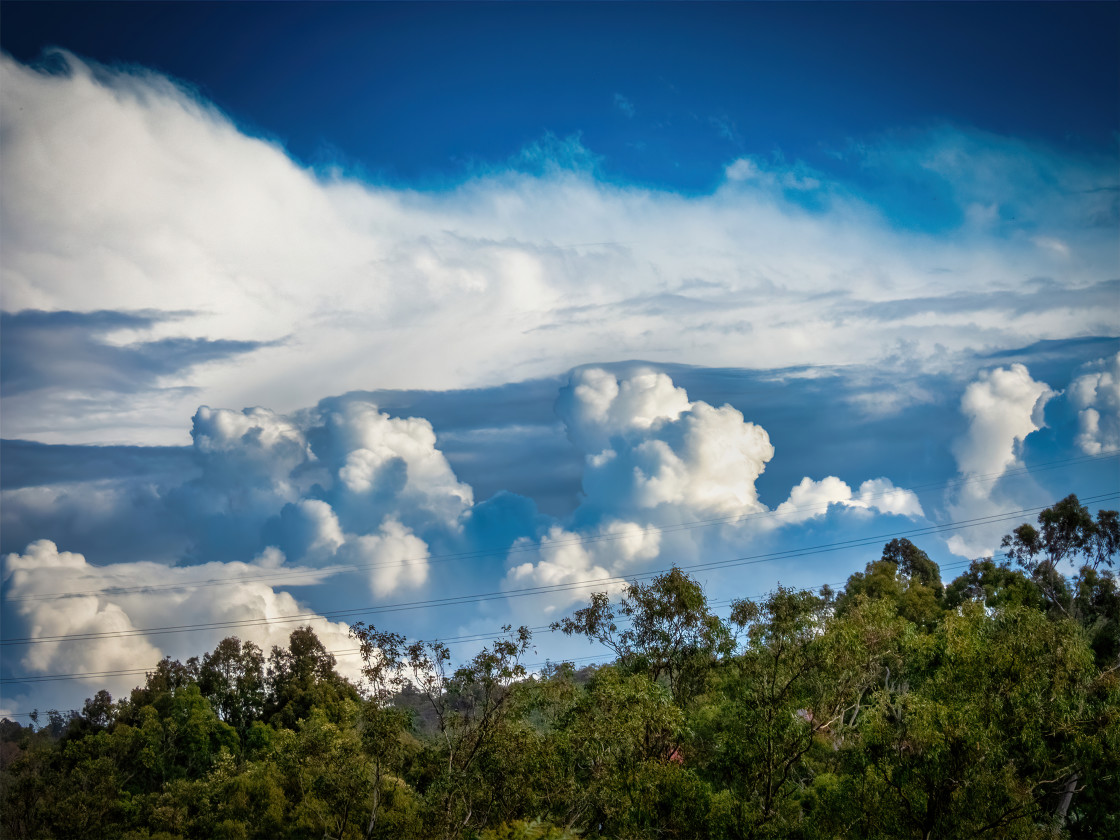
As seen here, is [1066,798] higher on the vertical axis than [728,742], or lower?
lower

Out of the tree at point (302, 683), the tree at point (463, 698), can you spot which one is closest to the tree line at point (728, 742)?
the tree at point (463, 698)

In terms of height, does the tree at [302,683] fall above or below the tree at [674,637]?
below

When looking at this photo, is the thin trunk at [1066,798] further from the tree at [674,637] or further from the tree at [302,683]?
the tree at [302,683]

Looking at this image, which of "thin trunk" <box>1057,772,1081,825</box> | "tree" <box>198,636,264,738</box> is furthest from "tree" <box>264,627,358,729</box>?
"thin trunk" <box>1057,772,1081,825</box>

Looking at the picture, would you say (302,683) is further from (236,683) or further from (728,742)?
(728,742)

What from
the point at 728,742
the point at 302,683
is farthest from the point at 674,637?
the point at 302,683

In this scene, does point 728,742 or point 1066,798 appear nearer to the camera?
point 728,742

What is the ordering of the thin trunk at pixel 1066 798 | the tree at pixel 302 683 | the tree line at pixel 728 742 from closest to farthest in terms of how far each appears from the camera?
the tree line at pixel 728 742
the thin trunk at pixel 1066 798
the tree at pixel 302 683

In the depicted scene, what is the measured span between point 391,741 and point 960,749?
47.3 feet

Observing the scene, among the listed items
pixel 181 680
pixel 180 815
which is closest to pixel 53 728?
pixel 181 680

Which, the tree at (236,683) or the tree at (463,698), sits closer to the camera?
the tree at (463,698)

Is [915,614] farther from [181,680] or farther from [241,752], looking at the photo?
[181,680]

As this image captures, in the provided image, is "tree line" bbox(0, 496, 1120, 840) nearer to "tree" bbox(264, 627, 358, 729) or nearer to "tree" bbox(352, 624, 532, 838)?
"tree" bbox(352, 624, 532, 838)

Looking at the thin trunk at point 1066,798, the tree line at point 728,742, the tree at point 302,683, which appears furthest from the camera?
the tree at point 302,683
